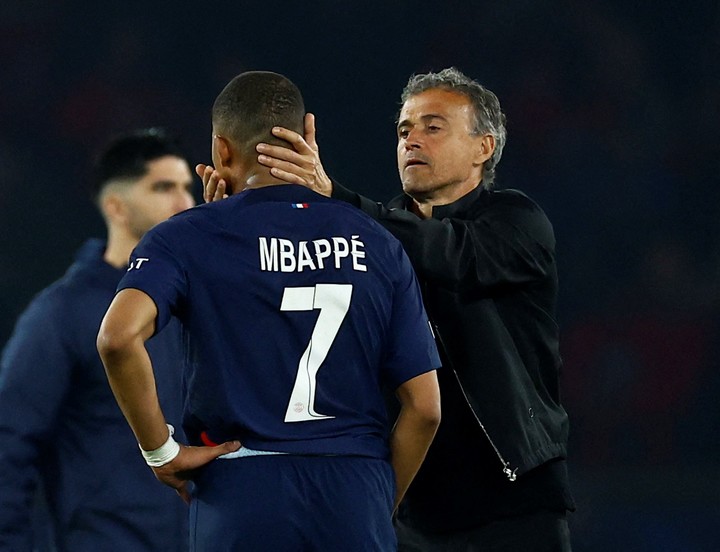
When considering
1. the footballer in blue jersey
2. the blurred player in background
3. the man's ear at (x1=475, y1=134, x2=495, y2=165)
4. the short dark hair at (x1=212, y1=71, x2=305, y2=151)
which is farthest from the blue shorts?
the man's ear at (x1=475, y1=134, x2=495, y2=165)

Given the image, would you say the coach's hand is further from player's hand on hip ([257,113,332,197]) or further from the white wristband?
player's hand on hip ([257,113,332,197])

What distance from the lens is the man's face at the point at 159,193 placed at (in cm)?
348

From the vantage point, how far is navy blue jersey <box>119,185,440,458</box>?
6.94 ft

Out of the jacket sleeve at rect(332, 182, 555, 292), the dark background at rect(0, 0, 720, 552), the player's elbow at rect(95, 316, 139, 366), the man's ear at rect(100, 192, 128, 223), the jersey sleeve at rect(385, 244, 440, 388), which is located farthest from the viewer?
the dark background at rect(0, 0, 720, 552)

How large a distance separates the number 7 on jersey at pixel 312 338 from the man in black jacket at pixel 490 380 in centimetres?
50

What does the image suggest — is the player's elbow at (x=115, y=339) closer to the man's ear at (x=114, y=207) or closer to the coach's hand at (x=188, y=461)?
the coach's hand at (x=188, y=461)

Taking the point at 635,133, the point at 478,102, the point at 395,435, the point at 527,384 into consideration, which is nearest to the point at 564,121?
the point at 635,133

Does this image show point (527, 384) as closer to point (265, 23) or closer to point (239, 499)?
point (239, 499)

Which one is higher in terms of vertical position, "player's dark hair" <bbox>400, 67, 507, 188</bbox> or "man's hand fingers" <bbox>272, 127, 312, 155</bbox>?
"player's dark hair" <bbox>400, 67, 507, 188</bbox>

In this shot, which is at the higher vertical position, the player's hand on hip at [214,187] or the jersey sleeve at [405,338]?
the player's hand on hip at [214,187]

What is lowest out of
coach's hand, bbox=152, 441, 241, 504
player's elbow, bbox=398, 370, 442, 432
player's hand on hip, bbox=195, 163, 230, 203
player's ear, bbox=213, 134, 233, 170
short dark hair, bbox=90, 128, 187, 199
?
coach's hand, bbox=152, 441, 241, 504

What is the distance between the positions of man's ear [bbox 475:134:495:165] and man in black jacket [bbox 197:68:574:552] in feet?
0.72

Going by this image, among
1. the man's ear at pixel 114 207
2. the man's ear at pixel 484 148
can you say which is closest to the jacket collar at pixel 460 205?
the man's ear at pixel 484 148

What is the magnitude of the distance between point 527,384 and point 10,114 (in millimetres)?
5826
